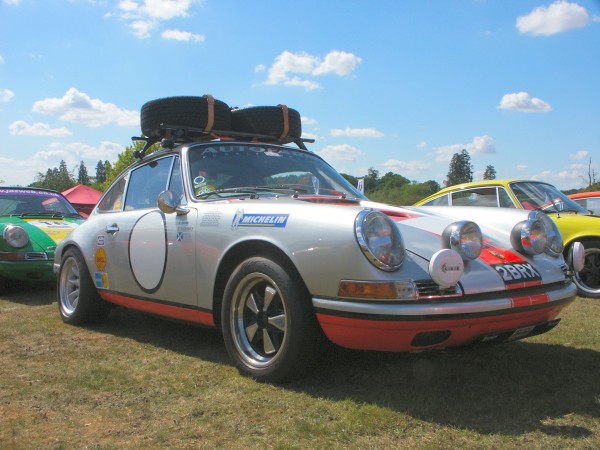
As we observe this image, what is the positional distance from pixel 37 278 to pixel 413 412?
5.46 metres

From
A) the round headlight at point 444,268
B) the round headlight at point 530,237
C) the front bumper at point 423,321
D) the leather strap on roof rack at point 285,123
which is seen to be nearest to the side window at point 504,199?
the leather strap on roof rack at point 285,123

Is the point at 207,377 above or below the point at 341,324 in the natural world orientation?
below

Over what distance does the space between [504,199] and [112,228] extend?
15.8 feet

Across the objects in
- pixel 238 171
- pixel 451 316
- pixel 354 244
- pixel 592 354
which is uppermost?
pixel 238 171

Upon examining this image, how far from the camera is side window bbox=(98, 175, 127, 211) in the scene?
479 cm

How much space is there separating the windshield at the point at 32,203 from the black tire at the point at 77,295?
2.53 m

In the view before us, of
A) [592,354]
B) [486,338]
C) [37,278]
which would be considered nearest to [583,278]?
[592,354]

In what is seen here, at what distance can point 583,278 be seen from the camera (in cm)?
638

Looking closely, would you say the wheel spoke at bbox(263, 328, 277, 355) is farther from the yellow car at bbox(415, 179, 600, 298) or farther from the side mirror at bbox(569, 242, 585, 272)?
the yellow car at bbox(415, 179, 600, 298)

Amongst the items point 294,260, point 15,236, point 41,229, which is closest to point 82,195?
point 41,229

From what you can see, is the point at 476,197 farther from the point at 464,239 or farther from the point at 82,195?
the point at 82,195

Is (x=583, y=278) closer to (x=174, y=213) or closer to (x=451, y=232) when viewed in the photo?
(x=451, y=232)

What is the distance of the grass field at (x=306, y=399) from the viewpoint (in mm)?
2355

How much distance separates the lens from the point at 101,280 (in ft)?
15.2
